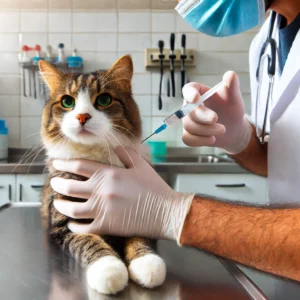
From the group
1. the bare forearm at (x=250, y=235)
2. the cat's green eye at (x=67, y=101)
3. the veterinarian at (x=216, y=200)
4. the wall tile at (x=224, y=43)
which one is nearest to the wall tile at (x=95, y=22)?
the wall tile at (x=224, y=43)

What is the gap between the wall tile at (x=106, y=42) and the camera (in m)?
2.42

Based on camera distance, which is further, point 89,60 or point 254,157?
point 89,60

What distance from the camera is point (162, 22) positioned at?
95.6 inches

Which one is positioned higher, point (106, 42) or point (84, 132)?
point (106, 42)

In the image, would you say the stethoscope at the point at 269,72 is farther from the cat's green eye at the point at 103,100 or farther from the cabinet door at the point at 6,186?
the cabinet door at the point at 6,186

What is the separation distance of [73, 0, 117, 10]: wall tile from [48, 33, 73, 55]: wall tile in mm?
201

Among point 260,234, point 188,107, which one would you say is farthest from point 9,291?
point 188,107

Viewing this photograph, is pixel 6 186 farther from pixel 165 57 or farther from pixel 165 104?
pixel 165 57

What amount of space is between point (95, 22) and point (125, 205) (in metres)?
1.99

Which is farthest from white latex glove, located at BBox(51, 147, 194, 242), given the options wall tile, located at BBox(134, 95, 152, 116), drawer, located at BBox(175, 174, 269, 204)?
wall tile, located at BBox(134, 95, 152, 116)

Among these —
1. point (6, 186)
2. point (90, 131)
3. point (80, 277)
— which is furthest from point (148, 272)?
point (6, 186)

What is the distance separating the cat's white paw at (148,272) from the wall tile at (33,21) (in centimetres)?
219

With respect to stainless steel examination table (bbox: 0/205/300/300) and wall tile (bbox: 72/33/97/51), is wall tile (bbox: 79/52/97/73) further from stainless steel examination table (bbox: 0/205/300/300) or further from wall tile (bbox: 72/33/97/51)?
stainless steel examination table (bbox: 0/205/300/300)

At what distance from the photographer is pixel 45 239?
2.68ft
